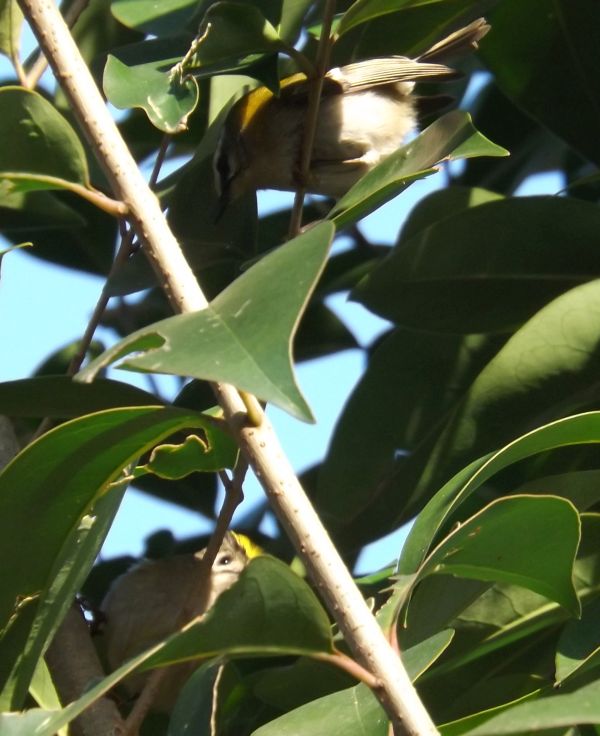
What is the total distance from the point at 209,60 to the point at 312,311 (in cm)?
114

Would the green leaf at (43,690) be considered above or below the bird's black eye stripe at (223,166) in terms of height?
below

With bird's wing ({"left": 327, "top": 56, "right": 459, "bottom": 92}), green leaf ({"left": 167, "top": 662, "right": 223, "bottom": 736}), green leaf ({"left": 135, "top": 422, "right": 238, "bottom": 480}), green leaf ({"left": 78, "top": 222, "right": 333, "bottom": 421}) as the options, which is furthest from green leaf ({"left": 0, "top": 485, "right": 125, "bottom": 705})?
bird's wing ({"left": 327, "top": 56, "right": 459, "bottom": 92})

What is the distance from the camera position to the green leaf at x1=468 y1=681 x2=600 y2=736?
100 cm

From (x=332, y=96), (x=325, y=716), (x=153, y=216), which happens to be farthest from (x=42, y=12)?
(x=332, y=96)

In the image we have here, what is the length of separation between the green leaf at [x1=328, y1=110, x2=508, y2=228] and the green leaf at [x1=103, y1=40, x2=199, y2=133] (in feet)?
0.98

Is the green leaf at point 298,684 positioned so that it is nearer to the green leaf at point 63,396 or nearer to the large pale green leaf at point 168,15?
the green leaf at point 63,396

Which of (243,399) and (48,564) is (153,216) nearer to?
(243,399)

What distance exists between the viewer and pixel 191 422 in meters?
1.36

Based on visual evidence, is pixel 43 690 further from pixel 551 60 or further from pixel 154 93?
pixel 551 60

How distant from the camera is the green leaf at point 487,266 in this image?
222 cm

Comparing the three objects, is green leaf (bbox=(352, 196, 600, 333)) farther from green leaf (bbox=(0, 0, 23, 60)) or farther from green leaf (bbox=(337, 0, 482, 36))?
green leaf (bbox=(0, 0, 23, 60))

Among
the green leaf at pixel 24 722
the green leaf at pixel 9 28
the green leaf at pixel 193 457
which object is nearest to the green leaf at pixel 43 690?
the green leaf at pixel 193 457

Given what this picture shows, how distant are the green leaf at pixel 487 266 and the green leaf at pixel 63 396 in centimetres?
75

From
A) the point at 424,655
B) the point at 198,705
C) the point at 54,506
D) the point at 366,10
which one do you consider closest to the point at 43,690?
the point at 198,705
